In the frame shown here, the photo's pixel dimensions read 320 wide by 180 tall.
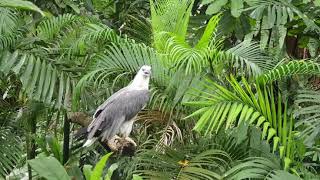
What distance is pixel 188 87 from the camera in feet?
11.1

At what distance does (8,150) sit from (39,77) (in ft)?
2.05

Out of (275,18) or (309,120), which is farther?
(275,18)

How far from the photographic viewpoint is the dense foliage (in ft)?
9.88

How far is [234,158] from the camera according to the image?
337 centimetres

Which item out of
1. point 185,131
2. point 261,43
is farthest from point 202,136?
point 261,43

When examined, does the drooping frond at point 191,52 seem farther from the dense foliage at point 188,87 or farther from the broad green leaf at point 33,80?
the broad green leaf at point 33,80

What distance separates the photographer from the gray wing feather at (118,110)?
11.7 feet

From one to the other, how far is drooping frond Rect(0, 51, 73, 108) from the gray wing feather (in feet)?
1.01

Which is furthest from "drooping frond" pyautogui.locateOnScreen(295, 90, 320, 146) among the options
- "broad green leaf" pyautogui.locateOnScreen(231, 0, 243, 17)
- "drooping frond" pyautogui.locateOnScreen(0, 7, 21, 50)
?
"drooping frond" pyautogui.locateOnScreen(0, 7, 21, 50)

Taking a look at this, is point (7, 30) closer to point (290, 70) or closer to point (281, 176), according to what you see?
point (290, 70)

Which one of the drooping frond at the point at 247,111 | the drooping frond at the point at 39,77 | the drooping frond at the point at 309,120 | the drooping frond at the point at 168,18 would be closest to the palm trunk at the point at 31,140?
the drooping frond at the point at 39,77

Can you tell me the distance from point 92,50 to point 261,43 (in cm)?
127

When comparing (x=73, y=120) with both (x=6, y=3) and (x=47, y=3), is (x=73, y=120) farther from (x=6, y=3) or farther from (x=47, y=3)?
(x=6, y=3)

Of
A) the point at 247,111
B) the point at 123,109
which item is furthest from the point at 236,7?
the point at 123,109
